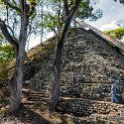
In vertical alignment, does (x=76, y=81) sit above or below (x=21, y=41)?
below

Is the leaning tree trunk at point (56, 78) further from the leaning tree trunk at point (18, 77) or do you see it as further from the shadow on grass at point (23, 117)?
the leaning tree trunk at point (18, 77)

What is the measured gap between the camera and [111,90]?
69.3 ft

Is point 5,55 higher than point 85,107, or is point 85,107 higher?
point 5,55

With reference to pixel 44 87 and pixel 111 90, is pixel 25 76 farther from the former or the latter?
pixel 111 90

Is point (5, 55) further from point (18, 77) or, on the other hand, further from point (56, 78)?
point (18, 77)

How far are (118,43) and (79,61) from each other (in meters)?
3.41

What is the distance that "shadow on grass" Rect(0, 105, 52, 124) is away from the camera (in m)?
16.6

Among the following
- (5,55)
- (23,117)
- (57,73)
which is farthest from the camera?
(5,55)

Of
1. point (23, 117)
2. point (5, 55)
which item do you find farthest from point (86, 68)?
point (23, 117)

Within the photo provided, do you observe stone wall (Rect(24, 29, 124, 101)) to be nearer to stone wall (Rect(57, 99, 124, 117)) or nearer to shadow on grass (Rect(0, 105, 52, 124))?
stone wall (Rect(57, 99, 124, 117))

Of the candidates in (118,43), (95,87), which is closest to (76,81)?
(95,87)

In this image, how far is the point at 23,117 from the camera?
17219 mm

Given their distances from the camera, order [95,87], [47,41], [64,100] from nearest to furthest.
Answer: [64,100]
[95,87]
[47,41]

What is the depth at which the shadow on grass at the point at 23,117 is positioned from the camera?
1658 centimetres
